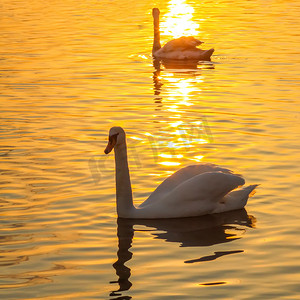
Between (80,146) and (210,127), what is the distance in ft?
8.94

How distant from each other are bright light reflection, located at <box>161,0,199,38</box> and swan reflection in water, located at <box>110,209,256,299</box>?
69.7ft

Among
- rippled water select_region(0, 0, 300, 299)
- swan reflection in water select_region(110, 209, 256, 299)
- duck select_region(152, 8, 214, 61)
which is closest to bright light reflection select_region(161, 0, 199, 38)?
rippled water select_region(0, 0, 300, 299)

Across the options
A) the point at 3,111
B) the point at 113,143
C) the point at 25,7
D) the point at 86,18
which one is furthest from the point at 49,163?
the point at 25,7

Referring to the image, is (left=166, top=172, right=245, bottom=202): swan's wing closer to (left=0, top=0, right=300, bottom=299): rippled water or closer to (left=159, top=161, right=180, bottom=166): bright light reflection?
(left=0, top=0, right=300, bottom=299): rippled water

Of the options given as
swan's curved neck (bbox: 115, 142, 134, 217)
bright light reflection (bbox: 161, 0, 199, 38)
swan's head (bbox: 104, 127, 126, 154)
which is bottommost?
bright light reflection (bbox: 161, 0, 199, 38)

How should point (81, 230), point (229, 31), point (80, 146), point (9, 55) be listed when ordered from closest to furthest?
point (81, 230), point (80, 146), point (9, 55), point (229, 31)

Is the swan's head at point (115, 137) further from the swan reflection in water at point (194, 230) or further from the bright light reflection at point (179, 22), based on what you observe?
the bright light reflection at point (179, 22)

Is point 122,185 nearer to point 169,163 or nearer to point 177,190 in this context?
point 177,190

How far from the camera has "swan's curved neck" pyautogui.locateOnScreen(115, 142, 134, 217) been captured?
12047 millimetres

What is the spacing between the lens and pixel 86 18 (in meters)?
38.7

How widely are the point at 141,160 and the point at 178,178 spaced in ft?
9.98

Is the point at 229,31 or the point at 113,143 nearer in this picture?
the point at 113,143

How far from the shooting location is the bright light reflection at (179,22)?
112 ft

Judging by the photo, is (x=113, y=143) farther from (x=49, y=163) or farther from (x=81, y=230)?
(x=49, y=163)
